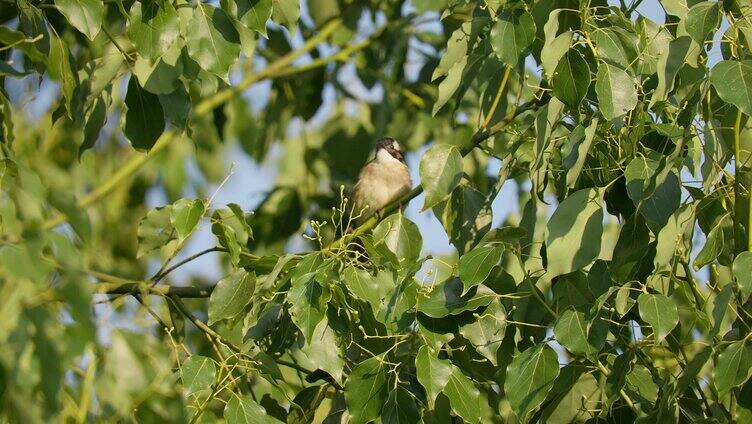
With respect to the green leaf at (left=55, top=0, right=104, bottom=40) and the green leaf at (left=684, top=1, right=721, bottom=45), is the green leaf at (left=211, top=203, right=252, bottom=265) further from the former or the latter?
the green leaf at (left=684, top=1, right=721, bottom=45)

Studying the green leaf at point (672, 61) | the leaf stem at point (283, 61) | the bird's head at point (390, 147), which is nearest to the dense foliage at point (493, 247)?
the green leaf at point (672, 61)

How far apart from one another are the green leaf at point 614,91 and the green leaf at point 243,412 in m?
1.17

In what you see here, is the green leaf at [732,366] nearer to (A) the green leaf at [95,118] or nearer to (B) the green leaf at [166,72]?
(B) the green leaf at [166,72]

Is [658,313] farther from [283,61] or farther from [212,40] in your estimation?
[283,61]

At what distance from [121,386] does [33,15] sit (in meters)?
1.58

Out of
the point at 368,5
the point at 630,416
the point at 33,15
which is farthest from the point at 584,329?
the point at 368,5

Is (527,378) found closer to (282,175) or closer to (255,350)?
(255,350)

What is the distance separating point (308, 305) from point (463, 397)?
46 cm

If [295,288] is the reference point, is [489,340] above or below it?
below

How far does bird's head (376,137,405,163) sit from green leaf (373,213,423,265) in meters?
3.30

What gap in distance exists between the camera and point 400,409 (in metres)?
2.99

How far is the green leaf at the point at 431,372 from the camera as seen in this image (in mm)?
2818

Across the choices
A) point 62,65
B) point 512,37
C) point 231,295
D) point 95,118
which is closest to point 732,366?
point 512,37

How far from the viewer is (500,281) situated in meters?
3.16
